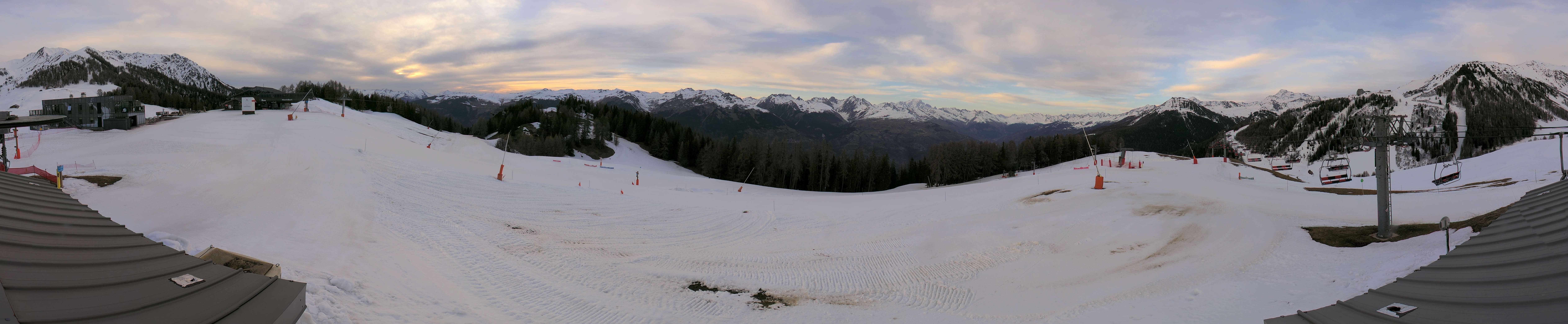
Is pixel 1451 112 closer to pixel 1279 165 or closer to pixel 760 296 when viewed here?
pixel 1279 165

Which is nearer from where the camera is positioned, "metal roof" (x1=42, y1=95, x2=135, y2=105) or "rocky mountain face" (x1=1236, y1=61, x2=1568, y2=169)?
"metal roof" (x1=42, y1=95, x2=135, y2=105)

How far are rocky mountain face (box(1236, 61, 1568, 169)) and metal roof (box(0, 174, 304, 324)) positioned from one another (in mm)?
77744

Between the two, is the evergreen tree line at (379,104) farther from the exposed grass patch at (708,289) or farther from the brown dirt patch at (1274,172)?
the brown dirt patch at (1274,172)

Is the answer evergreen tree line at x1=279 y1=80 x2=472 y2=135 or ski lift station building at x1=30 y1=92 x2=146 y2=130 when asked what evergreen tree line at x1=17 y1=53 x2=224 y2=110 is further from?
ski lift station building at x1=30 y1=92 x2=146 y2=130

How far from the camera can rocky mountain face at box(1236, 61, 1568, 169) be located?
6919cm

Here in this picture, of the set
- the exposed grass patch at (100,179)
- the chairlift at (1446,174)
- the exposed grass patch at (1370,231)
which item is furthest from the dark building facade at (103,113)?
the chairlift at (1446,174)

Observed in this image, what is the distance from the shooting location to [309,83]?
98750 millimetres

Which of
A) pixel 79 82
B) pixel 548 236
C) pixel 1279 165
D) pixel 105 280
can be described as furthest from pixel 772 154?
pixel 79 82

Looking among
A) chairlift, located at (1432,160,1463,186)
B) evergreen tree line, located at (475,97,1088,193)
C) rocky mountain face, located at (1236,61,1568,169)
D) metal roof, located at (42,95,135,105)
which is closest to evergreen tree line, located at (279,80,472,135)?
evergreen tree line, located at (475,97,1088,193)

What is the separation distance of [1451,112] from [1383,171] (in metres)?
113

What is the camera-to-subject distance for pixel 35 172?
20.4 meters

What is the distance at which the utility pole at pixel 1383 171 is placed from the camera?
14.7 meters

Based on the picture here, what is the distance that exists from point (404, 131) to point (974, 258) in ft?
212

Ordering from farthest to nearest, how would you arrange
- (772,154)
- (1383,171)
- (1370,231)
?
(772,154)
(1370,231)
(1383,171)
